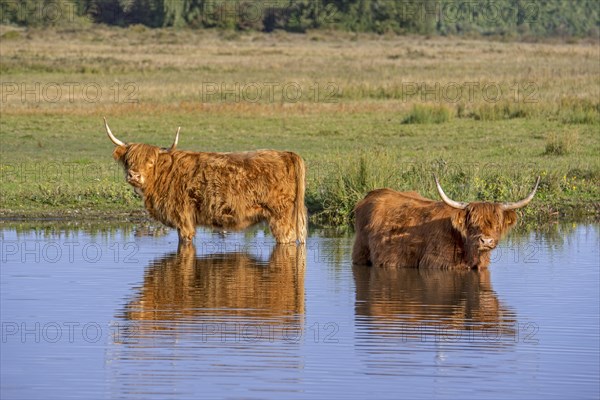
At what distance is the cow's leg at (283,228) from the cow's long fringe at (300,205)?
0.20 feet

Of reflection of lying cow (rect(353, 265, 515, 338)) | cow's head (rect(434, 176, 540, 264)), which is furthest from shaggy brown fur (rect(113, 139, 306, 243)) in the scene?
cow's head (rect(434, 176, 540, 264))

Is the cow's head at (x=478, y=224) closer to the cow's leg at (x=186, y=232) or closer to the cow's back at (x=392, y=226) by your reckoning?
the cow's back at (x=392, y=226)

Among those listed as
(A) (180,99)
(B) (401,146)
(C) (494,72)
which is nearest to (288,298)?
(B) (401,146)

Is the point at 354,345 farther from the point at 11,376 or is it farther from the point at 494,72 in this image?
the point at 494,72

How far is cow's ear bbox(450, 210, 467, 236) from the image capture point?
9.99 meters

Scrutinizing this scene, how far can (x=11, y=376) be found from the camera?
699 cm

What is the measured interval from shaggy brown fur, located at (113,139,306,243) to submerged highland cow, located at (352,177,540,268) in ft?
4.17

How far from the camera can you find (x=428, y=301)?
9.09m

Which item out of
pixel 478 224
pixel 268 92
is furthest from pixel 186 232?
pixel 268 92

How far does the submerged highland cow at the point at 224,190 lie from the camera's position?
11828mm

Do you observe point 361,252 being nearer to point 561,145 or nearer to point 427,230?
point 427,230

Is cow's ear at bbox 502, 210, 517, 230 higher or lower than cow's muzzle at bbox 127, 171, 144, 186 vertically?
lower

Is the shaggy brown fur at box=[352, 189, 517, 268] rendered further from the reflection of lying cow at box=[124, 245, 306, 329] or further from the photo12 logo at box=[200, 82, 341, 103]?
the photo12 logo at box=[200, 82, 341, 103]

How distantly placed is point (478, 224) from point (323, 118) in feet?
52.3
